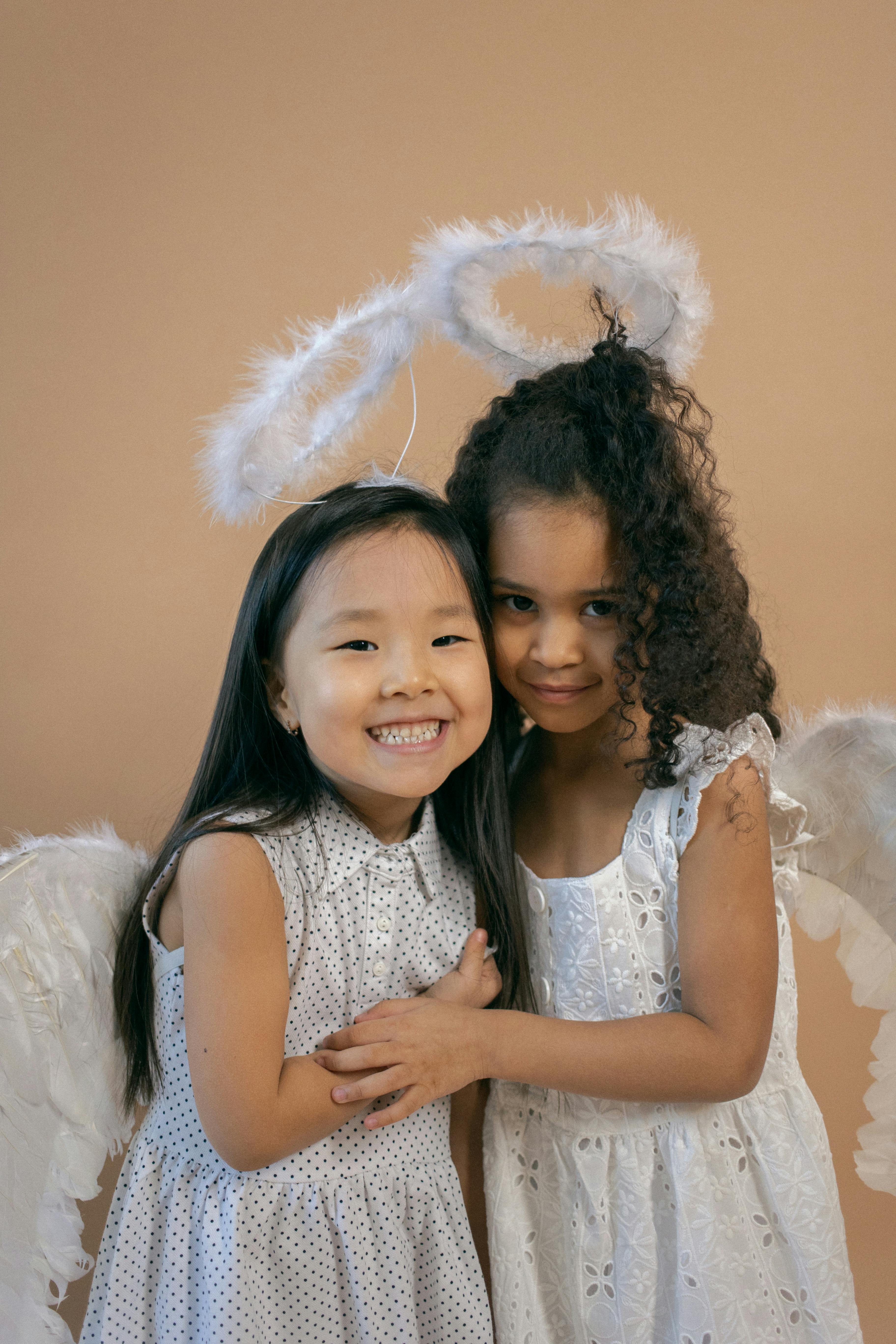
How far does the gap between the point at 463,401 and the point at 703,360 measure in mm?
379

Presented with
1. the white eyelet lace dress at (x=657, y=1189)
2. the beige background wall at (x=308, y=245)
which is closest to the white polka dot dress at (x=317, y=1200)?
the white eyelet lace dress at (x=657, y=1189)

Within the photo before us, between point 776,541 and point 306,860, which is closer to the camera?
point 306,860

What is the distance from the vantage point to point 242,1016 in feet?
3.49

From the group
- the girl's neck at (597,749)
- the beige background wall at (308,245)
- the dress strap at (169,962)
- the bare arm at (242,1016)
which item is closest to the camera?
the bare arm at (242,1016)

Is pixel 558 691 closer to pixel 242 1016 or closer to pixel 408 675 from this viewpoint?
pixel 408 675

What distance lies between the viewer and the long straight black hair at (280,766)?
1.20 metres

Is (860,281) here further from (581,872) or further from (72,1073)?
(72,1073)

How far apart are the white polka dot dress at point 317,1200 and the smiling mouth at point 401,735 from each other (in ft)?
0.40

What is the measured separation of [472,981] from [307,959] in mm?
175

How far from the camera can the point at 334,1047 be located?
3.79 feet

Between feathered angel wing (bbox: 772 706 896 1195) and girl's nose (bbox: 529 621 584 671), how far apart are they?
1.15 ft

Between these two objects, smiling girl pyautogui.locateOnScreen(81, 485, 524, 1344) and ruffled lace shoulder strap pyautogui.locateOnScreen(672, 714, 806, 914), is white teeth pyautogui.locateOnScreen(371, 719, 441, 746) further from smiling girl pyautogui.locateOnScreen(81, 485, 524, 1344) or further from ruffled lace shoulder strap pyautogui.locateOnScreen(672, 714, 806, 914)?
ruffled lace shoulder strap pyautogui.locateOnScreen(672, 714, 806, 914)

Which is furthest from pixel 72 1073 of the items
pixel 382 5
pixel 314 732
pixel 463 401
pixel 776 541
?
pixel 382 5

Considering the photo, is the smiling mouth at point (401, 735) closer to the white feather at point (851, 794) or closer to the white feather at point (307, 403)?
the white feather at point (307, 403)
